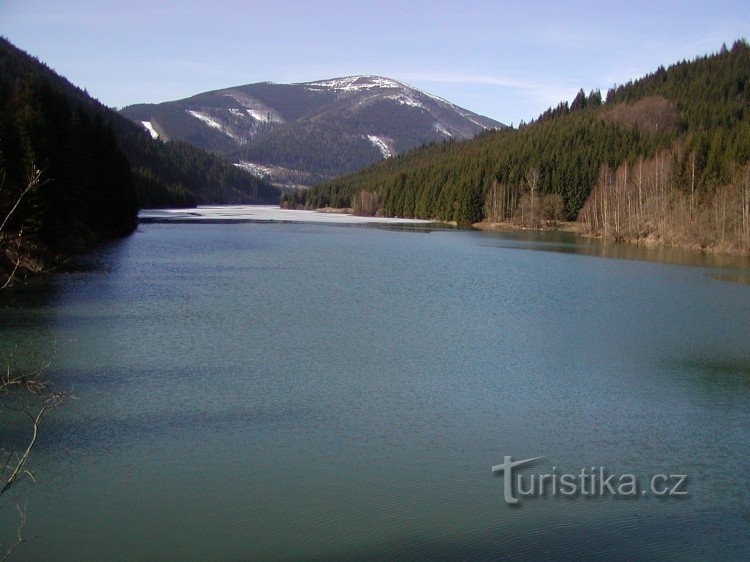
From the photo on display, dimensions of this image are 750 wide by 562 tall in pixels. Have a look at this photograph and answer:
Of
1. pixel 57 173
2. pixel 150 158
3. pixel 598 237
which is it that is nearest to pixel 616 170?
pixel 598 237

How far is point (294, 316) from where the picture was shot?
21.1m

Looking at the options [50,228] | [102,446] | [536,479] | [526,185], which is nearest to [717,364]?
[536,479]

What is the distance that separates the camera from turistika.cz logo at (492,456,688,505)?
958 centimetres

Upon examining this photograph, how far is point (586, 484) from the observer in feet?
32.3

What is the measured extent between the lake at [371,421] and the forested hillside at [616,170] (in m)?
30.9

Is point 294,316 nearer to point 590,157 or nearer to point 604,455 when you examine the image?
point 604,455

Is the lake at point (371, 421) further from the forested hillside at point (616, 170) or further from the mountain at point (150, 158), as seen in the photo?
the mountain at point (150, 158)

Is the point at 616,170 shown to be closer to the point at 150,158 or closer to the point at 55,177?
the point at 55,177

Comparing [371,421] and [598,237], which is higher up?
[598,237]

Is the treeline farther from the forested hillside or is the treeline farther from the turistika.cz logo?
the forested hillside

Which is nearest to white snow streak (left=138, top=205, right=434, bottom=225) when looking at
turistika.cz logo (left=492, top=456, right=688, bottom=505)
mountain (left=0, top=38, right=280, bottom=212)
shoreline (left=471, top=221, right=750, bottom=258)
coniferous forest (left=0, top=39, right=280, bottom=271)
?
mountain (left=0, top=38, right=280, bottom=212)

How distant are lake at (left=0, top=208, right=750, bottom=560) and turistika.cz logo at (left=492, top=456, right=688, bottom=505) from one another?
4.6 inches

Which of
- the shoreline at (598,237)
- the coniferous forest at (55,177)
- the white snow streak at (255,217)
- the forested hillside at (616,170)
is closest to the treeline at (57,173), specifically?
the coniferous forest at (55,177)

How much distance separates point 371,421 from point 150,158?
506 ft
